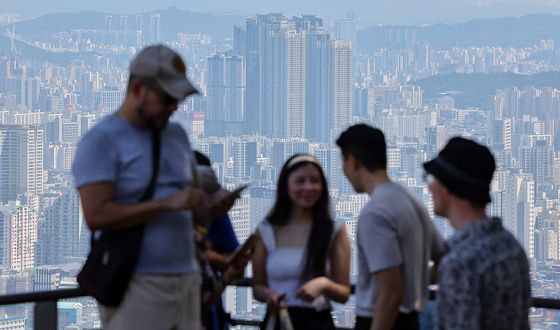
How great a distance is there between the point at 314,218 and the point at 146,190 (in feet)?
3.36

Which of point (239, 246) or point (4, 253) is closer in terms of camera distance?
point (239, 246)

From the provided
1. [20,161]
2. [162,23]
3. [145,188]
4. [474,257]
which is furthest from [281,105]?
[474,257]

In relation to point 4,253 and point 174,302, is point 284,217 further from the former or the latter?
point 4,253

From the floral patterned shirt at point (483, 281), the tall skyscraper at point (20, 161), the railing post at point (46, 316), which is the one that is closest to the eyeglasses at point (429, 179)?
the floral patterned shirt at point (483, 281)

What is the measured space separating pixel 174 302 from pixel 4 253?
4008 inches

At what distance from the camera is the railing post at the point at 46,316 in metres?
5.08

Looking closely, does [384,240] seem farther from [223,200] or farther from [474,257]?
[474,257]

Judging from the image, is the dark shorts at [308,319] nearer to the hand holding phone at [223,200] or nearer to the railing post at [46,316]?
the hand holding phone at [223,200]

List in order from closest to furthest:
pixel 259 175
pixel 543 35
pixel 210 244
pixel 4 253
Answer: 1. pixel 210 244
2. pixel 4 253
3. pixel 259 175
4. pixel 543 35

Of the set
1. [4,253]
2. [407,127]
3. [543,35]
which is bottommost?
[4,253]

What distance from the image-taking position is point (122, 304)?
3.55 metres

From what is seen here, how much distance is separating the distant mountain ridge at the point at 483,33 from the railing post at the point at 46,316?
149 meters

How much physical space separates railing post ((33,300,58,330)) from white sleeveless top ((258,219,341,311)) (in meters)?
1.03

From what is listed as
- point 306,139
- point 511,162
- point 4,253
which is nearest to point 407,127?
point 306,139
